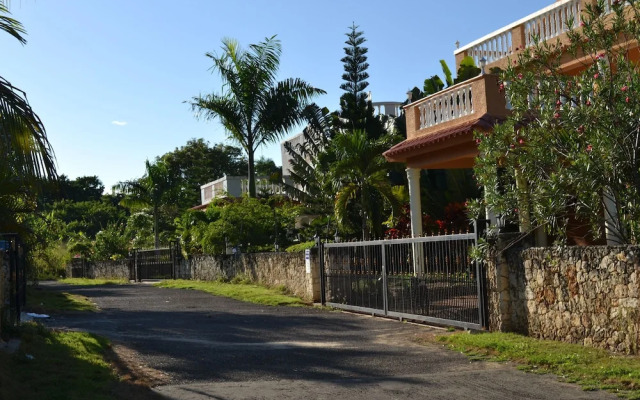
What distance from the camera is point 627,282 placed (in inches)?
385

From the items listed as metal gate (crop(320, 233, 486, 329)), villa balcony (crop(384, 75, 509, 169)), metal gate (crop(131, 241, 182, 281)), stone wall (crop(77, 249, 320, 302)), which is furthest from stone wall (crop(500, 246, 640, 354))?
metal gate (crop(131, 241, 182, 281))

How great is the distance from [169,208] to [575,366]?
135 ft

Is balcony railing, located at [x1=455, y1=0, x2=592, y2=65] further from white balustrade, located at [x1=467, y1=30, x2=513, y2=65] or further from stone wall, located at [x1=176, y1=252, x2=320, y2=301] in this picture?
stone wall, located at [x1=176, y1=252, x2=320, y2=301]

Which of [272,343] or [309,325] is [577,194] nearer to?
[272,343]

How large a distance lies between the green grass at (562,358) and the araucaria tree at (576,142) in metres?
1.63

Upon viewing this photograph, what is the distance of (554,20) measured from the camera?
17.6m

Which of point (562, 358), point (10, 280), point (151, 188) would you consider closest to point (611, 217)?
point (562, 358)

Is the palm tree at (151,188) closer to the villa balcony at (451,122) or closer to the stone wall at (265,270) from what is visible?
the stone wall at (265,270)

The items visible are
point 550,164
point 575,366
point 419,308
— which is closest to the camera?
point 575,366

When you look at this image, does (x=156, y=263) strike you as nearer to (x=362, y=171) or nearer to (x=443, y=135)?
(x=362, y=171)

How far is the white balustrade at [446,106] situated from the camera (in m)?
17.1

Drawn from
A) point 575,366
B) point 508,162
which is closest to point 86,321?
point 508,162

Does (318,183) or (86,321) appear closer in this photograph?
(86,321)

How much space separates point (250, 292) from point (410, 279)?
925 cm
